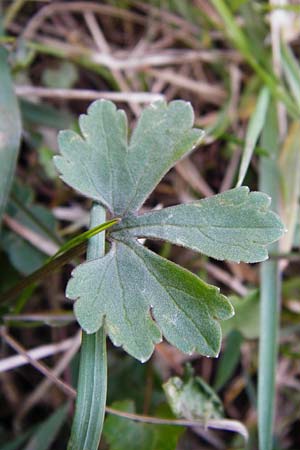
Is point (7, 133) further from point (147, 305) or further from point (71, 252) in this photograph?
point (147, 305)

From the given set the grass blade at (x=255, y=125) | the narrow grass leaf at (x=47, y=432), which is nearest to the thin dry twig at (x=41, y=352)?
the narrow grass leaf at (x=47, y=432)

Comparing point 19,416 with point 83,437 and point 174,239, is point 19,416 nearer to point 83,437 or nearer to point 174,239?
point 83,437

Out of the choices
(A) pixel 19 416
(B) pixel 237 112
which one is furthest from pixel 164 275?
(B) pixel 237 112

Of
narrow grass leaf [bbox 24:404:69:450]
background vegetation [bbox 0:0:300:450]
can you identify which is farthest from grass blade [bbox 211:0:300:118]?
narrow grass leaf [bbox 24:404:69:450]

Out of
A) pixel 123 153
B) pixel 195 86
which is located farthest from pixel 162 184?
pixel 123 153

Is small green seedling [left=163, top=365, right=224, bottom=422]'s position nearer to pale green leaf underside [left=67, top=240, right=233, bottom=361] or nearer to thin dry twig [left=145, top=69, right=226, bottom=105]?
pale green leaf underside [left=67, top=240, right=233, bottom=361]

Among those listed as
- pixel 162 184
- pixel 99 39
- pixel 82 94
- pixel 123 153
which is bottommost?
pixel 123 153
